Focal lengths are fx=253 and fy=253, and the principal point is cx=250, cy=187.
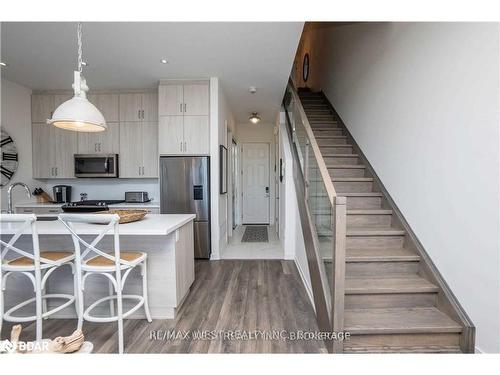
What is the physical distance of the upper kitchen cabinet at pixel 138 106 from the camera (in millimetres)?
4285

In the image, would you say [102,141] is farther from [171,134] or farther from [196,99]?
[196,99]

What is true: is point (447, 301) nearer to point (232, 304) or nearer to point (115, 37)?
point (232, 304)

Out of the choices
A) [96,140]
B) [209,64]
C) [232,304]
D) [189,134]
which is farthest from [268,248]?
[96,140]

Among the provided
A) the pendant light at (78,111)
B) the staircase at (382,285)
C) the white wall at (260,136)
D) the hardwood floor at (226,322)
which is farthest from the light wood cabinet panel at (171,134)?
the white wall at (260,136)

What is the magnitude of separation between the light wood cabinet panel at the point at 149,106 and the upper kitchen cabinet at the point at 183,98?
43cm

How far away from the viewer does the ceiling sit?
2568mm

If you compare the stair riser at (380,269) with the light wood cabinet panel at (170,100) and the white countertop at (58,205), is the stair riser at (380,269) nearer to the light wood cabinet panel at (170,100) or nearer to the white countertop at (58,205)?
the white countertop at (58,205)

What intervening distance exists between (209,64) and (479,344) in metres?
3.79

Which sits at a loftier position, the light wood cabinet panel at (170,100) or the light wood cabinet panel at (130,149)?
the light wood cabinet panel at (170,100)

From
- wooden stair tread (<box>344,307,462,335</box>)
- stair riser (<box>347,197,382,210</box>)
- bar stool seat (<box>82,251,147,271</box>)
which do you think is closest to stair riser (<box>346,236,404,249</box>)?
stair riser (<box>347,197,382,210</box>)

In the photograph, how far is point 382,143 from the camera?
2.95m

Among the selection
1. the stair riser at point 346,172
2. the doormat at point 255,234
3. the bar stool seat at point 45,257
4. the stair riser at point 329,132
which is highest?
the stair riser at point 329,132

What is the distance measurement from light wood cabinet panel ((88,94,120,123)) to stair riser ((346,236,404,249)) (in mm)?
4079

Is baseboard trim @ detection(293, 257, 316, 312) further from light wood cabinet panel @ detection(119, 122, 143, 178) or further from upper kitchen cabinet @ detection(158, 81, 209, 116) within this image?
light wood cabinet panel @ detection(119, 122, 143, 178)
